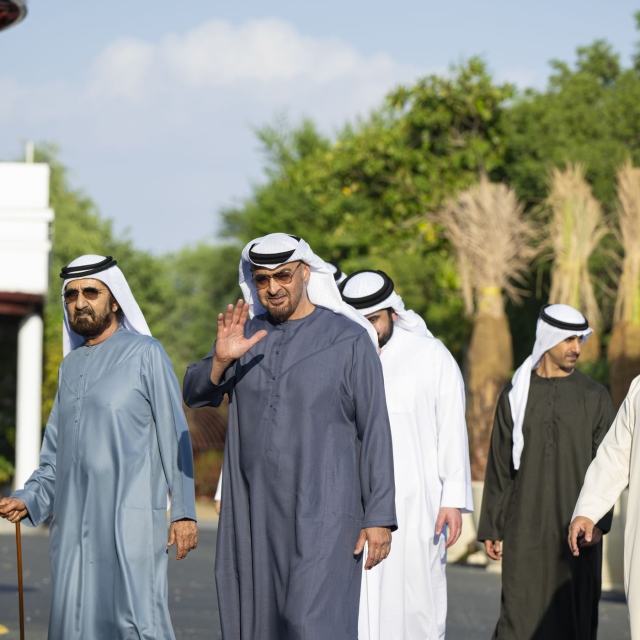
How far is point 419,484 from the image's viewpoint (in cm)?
731

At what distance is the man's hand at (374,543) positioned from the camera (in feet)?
17.9

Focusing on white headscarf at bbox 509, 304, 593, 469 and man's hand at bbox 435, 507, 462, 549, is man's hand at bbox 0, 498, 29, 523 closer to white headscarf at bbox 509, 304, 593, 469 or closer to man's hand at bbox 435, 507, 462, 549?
man's hand at bbox 435, 507, 462, 549

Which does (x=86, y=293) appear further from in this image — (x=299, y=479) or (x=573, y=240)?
(x=573, y=240)

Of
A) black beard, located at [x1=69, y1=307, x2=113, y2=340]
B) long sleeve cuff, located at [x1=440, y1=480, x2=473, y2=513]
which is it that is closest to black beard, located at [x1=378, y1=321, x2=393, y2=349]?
long sleeve cuff, located at [x1=440, y1=480, x2=473, y2=513]

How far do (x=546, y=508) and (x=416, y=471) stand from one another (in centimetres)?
104

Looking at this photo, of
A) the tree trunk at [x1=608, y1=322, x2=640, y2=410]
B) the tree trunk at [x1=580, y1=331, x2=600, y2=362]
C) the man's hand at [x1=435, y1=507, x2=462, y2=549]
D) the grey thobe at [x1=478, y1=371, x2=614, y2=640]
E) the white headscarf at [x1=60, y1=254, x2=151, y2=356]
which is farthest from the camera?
the tree trunk at [x1=580, y1=331, x2=600, y2=362]

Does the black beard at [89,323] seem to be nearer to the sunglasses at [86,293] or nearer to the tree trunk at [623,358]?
the sunglasses at [86,293]

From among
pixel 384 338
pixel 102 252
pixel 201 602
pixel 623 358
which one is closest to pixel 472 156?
pixel 623 358

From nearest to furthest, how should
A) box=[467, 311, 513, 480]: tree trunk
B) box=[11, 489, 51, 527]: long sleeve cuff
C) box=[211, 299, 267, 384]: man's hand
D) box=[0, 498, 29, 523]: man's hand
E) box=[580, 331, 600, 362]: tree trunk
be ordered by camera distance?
1. box=[211, 299, 267, 384]: man's hand
2. box=[0, 498, 29, 523]: man's hand
3. box=[11, 489, 51, 527]: long sleeve cuff
4. box=[467, 311, 513, 480]: tree trunk
5. box=[580, 331, 600, 362]: tree trunk

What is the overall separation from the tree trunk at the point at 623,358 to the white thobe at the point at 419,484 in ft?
30.3

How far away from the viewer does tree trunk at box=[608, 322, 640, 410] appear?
649 inches

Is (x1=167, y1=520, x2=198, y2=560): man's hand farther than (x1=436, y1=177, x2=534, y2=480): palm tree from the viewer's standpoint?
No

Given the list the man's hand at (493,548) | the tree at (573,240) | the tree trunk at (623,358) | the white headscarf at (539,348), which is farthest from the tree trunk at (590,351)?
the man's hand at (493,548)

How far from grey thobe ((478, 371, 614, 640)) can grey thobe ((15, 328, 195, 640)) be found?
8.26 ft
